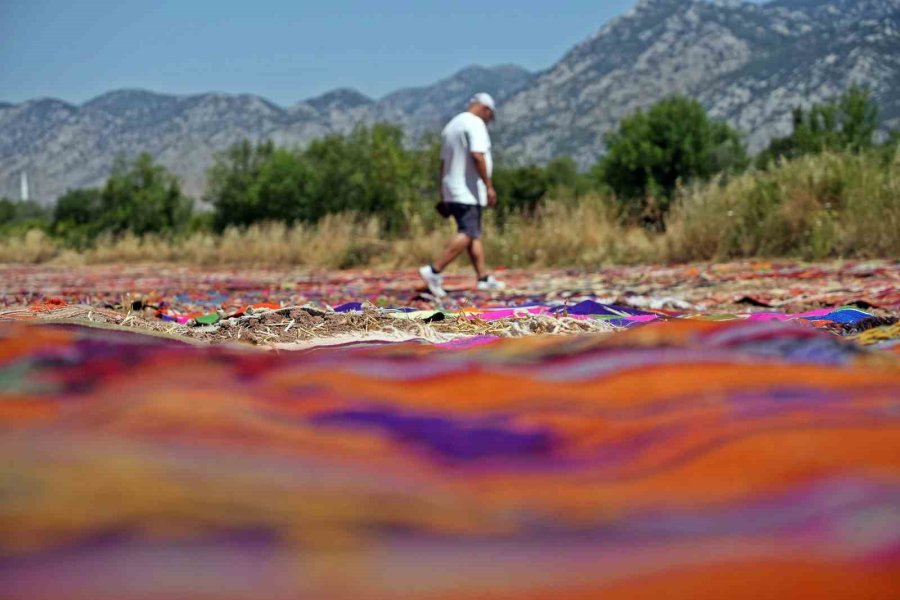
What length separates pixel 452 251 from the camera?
6.13 metres

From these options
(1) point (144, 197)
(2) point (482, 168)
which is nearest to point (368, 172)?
(1) point (144, 197)

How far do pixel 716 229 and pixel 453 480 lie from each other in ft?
26.5

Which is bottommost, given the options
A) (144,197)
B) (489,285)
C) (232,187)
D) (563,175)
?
(489,285)

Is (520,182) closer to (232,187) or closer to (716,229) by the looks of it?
(232,187)

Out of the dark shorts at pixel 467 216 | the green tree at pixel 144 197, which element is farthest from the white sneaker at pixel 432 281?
the green tree at pixel 144 197

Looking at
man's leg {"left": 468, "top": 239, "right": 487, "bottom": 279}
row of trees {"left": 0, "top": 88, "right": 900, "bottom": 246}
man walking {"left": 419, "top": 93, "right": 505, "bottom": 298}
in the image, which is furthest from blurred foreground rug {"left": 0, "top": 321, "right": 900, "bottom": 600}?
row of trees {"left": 0, "top": 88, "right": 900, "bottom": 246}

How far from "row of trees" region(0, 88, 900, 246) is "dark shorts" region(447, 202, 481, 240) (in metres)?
18.5

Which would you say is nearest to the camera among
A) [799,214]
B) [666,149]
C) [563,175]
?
[799,214]

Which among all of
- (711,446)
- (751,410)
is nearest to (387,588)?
(711,446)

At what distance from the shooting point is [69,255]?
634 inches

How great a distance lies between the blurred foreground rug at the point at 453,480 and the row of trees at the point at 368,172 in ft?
78.8

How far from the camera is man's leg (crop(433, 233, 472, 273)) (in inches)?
235

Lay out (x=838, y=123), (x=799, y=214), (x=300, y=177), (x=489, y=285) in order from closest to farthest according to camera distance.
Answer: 1. (x=489, y=285)
2. (x=799, y=214)
3. (x=300, y=177)
4. (x=838, y=123)

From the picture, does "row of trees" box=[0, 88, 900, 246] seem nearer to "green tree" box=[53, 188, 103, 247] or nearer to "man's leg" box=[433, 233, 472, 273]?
"green tree" box=[53, 188, 103, 247]
